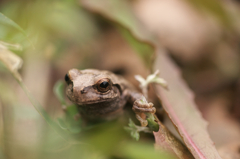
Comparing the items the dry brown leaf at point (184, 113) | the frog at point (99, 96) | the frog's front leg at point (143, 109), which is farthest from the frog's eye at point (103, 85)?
the dry brown leaf at point (184, 113)

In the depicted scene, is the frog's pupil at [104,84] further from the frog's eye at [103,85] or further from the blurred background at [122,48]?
the blurred background at [122,48]

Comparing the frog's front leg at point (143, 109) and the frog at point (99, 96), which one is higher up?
the frog at point (99, 96)

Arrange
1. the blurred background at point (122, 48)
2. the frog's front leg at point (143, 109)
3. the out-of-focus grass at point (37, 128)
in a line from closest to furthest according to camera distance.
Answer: the out-of-focus grass at point (37, 128), the frog's front leg at point (143, 109), the blurred background at point (122, 48)

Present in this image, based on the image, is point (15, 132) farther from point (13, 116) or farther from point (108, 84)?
point (108, 84)

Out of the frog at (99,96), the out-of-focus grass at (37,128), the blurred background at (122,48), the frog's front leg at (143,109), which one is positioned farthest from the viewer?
the blurred background at (122,48)

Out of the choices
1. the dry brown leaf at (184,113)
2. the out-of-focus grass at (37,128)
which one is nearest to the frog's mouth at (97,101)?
the out-of-focus grass at (37,128)

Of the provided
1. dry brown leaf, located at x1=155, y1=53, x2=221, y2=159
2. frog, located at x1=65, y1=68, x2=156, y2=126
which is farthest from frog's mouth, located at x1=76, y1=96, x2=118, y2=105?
dry brown leaf, located at x1=155, y1=53, x2=221, y2=159

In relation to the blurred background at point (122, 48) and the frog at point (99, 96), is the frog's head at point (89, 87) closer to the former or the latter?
the frog at point (99, 96)

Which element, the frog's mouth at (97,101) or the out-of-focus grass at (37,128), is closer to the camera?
the out-of-focus grass at (37,128)

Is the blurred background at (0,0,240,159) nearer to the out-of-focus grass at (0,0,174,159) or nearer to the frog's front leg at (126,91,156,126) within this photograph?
the out-of-focus grass at (0,0,174,159)
